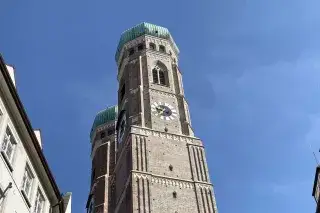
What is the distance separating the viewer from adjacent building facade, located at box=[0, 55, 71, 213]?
1443 cm

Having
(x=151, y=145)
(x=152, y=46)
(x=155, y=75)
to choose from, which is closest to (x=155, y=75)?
(x=155, y=75)

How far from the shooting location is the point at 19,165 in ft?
51.0

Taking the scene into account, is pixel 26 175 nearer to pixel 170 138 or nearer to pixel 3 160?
pixel 3 160

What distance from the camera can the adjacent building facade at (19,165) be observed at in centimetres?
1443

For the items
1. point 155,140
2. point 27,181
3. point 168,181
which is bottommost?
point 27,181

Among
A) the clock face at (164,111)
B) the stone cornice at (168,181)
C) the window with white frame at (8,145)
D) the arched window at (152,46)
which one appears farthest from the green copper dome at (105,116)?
the window with white frame at (8,145)

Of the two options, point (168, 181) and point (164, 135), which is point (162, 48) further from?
point (168, 181)

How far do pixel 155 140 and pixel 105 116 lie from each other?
78.0 ft

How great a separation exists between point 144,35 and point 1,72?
3812cm

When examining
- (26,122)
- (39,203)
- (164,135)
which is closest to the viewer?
(26,122)

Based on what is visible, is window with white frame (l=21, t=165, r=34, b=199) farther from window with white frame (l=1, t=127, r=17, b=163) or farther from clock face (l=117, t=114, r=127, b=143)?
clock face (l=117, t=114, r=127, b=143)

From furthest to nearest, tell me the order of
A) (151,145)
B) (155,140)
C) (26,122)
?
(155,140), (151,145), (26,122)

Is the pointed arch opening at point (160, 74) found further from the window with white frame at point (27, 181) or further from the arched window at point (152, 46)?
the window with white frame at point (27, 181)

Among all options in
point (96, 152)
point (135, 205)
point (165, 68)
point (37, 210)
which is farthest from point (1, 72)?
point (96, 152)
